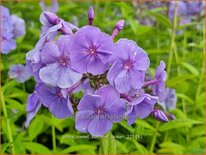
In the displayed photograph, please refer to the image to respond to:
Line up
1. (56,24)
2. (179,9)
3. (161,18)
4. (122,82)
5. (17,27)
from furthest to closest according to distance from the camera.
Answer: (179,9) < (17,27) < (161,18) < (56,24) < (122,82)

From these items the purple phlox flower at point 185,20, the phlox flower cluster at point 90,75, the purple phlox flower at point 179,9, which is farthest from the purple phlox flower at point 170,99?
the phlox flower cluster at point 90,75

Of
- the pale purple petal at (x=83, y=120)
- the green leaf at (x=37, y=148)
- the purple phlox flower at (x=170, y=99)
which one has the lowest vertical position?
the green leaf at (x=37, y=148)

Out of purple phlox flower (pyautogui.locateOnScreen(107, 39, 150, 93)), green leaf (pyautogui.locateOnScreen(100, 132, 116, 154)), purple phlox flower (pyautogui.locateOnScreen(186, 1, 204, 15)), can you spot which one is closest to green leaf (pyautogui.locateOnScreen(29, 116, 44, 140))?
green leaf (pyautogui.locateOnScreen(100, 132, 116, 154))

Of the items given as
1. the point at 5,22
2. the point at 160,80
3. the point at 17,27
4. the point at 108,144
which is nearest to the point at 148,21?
the point at 17,27

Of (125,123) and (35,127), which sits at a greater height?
(125,123)

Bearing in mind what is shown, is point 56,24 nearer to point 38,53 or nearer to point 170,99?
point 38,53

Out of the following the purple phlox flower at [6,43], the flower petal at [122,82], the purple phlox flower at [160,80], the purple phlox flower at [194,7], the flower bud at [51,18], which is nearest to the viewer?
the flower petal at [122,82]

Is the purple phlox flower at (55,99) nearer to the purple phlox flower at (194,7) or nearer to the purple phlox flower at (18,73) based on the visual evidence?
the purple phlox flower at (18,73)
